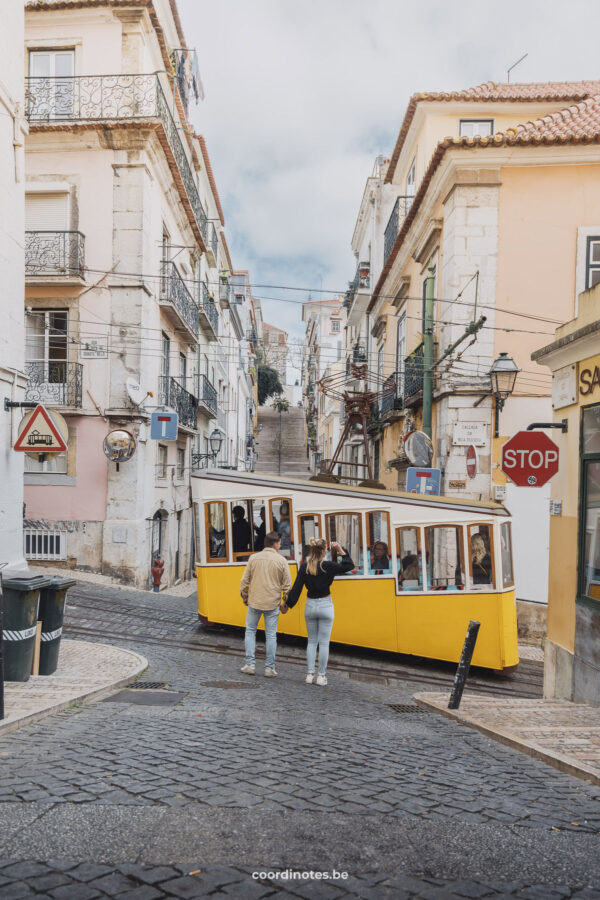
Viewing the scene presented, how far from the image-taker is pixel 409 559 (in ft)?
34.7

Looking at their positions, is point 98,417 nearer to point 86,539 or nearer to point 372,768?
point 86,539

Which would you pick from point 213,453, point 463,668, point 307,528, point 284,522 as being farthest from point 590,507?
point 213,453

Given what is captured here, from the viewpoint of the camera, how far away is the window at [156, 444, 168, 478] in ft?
67.6

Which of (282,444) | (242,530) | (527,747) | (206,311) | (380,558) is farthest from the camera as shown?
(282,444)

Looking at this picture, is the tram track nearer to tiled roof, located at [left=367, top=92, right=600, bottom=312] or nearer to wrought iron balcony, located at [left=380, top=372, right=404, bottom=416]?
wrought iron balcony, located at [left=380, top=372, right=404, bottom=416]

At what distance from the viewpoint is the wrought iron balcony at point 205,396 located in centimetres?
2647

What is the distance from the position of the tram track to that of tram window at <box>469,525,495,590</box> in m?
1.33

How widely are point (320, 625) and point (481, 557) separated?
9.90 feet

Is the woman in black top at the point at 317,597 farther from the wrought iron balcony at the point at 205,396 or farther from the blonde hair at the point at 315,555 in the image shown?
the wrought iron balcony at the point at 205,396

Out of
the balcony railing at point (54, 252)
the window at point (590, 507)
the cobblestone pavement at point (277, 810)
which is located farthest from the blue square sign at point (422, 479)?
the balcony railing at point (54, 252)

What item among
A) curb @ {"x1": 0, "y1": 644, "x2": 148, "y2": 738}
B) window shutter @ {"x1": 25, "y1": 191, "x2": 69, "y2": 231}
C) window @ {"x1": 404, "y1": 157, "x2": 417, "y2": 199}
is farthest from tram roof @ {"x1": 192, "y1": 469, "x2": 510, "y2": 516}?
window @ {"x1": 404, "y1": 157, "x2": 417, "y2": 199}

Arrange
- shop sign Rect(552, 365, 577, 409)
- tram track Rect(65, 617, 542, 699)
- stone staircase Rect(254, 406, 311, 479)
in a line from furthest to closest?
stone staircase Rect(254, 406, 311, 479) → tram track Rect(65, 617, 542, 699) → shop sign Rect(552, 365, 577, 409)

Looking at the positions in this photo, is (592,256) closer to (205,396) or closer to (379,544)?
(379,544)

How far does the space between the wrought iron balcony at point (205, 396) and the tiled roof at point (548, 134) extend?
38.4 feet
